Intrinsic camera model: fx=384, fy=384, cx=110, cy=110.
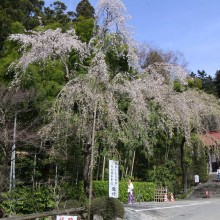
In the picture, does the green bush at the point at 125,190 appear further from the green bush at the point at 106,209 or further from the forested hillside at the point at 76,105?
the green bush at the point at 106,209

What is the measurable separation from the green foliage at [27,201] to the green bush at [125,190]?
4.12m

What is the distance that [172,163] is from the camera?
2477 centimetres

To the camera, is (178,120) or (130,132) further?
(178,120)

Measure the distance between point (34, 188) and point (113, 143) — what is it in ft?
16.8

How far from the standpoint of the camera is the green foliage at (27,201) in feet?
46.3

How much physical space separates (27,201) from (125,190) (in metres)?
7.06

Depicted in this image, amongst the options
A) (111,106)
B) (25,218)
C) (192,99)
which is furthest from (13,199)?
(192,99)

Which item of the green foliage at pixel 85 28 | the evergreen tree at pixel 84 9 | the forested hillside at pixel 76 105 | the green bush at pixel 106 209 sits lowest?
the green bush at pixel 106 209

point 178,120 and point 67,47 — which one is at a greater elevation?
point 67,47

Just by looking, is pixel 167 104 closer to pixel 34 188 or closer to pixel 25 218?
pixel 34 188

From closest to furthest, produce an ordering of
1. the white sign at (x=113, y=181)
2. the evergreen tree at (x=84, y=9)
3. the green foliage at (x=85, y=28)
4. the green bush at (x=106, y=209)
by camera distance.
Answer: the white sign at (x=113, y=181)
the green bush at (x=106, y=209)
the green foliage at (x=85, y=28)
the evergreen tree at (x=84, y=9)

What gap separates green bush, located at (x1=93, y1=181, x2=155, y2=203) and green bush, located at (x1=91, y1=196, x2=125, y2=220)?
7.96 meters

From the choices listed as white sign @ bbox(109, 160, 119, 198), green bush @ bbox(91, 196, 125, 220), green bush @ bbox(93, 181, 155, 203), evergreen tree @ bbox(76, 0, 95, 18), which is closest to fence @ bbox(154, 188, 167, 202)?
green bush @ bbox(93, 181, 155, 203)

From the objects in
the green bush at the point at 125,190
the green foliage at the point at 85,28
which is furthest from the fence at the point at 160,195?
the green foliage at the point at 85,28
